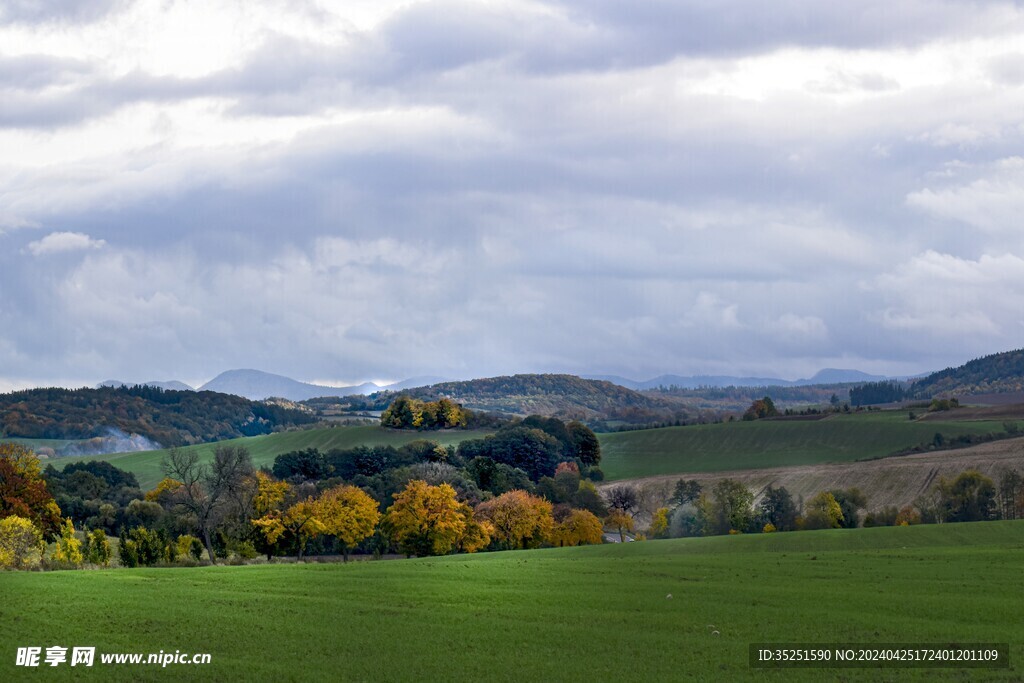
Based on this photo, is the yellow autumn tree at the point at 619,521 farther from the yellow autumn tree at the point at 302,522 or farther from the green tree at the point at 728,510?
the yellow autumn tree at the point at 302,522

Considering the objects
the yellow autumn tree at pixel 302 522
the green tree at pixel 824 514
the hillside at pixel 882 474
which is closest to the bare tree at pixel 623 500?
the hillside at pixel 882 474

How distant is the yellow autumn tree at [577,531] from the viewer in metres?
97.8

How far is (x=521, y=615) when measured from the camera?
39.7 meters

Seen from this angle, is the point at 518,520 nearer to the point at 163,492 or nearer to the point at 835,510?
the point at 835,510

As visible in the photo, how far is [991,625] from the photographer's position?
36.7 metres

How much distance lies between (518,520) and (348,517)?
16.5 metres

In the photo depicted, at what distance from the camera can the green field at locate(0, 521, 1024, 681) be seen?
1235 inches

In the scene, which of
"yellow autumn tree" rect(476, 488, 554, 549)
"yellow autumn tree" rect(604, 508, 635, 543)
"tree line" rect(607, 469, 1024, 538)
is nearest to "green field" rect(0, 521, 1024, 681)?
"yellow autumn tree" rect(476, 488, 554, 549)

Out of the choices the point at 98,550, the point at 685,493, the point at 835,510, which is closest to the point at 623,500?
the point at 685,493

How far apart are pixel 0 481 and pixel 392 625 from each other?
→ 57.8 meters

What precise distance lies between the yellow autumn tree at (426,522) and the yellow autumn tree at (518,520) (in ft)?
27.0

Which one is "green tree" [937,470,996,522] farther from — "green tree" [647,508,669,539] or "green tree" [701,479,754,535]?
"green tree" [647,508,669,539]

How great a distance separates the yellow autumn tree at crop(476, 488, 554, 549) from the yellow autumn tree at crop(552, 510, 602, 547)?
4.50 ft

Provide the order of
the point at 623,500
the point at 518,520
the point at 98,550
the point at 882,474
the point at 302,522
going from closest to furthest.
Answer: the point at 98,550, the point at 302,522, the point at 518,520, the point at 882,474, the point at 623,500
